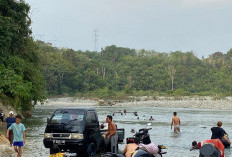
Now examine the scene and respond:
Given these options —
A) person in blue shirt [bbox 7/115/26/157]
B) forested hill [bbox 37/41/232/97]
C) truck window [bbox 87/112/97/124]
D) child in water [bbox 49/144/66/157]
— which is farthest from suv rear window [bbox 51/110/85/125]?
forested hill [bbox 37/41/232/97]

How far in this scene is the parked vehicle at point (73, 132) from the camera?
13.4m

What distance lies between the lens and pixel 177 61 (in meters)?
145

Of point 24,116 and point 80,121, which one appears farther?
point 24,116

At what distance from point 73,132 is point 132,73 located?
121783mm

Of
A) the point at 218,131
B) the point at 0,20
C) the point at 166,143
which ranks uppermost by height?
the point at 0,20

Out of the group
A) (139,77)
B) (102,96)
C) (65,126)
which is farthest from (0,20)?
(139,77)

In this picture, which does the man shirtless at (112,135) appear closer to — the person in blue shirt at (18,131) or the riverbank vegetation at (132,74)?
the person in blue shirt at (18,131)

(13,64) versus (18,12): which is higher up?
(18,12)

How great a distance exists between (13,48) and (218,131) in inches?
1006

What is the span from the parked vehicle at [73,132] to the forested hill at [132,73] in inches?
3535

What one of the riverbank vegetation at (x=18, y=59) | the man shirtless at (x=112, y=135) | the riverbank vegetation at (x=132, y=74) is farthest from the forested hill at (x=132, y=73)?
the man shirtless at (x=112, y=135)

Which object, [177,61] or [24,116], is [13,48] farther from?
[177,61]

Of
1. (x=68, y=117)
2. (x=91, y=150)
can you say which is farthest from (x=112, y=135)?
(x=68, y=117)

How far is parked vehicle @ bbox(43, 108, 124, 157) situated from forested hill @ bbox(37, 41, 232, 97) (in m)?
89.8
